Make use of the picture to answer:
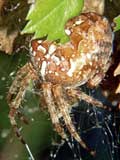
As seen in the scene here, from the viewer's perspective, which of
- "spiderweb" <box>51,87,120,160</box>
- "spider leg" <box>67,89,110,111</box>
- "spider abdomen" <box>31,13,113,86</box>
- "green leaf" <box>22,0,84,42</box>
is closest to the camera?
"green leaf" <box>22,0,84,42</box>

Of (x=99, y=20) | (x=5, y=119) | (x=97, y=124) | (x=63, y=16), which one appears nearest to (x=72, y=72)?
(x=99, y=20)

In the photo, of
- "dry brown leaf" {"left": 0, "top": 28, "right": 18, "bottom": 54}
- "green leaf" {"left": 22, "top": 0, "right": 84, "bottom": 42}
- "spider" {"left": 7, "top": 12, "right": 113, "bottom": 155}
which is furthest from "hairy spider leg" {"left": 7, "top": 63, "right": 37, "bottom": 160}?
"green leaf" {"left": 22, "top": 0, "right": 84, "bottom": 42}

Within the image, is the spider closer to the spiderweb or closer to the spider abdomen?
the spider abdomen

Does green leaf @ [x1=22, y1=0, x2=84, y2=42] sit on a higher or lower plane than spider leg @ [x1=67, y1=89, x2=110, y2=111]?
higher

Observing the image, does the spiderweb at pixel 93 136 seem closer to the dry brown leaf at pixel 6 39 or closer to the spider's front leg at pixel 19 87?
the spider's front leg at pixel 19 87

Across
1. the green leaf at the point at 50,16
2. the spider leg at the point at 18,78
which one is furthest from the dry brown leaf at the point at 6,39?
the green leaf at the point at 50,16

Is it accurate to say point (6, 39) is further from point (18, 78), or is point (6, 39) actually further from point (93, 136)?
point (93, 136)

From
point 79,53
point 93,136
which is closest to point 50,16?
point 79,53

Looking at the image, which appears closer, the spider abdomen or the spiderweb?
the spider abdomen
